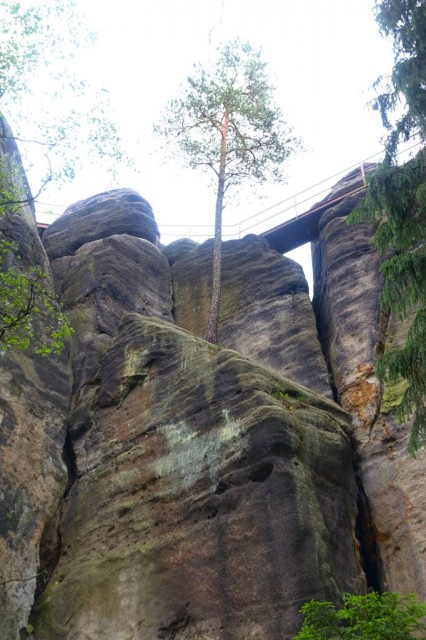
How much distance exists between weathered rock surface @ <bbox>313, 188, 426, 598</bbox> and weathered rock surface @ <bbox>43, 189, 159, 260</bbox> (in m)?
5.16

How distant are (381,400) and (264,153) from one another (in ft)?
33.5

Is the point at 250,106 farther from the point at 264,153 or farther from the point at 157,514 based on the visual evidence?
the point at 157,514

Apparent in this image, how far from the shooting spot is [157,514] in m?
10.8

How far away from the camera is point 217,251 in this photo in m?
19.4

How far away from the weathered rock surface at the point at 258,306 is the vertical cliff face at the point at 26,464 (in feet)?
16.3

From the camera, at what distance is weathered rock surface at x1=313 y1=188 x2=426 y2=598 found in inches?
463

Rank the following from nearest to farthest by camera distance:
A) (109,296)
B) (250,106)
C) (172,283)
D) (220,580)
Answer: (220,580)
(109,296)
(172,283)
(250,106)

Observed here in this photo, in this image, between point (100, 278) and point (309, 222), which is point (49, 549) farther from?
point (309, 222)

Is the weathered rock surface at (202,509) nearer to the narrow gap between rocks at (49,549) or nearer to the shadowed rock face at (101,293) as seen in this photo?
the narrow gap between rocks at (49,549)

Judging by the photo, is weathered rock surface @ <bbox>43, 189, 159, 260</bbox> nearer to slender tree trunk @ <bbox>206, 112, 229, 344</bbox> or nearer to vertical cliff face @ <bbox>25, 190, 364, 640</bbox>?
slender tree trunk @ <bbox>206, 112, 229, 344</bbox>

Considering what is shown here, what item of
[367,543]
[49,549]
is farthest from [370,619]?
[49,549]

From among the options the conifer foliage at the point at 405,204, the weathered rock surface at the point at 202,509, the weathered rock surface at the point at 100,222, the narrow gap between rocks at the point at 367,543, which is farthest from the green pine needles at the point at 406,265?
the weathered rock surface at the point at 100,222

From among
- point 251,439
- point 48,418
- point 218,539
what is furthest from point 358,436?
point 48,418

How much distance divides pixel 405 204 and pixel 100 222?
11841 mm
